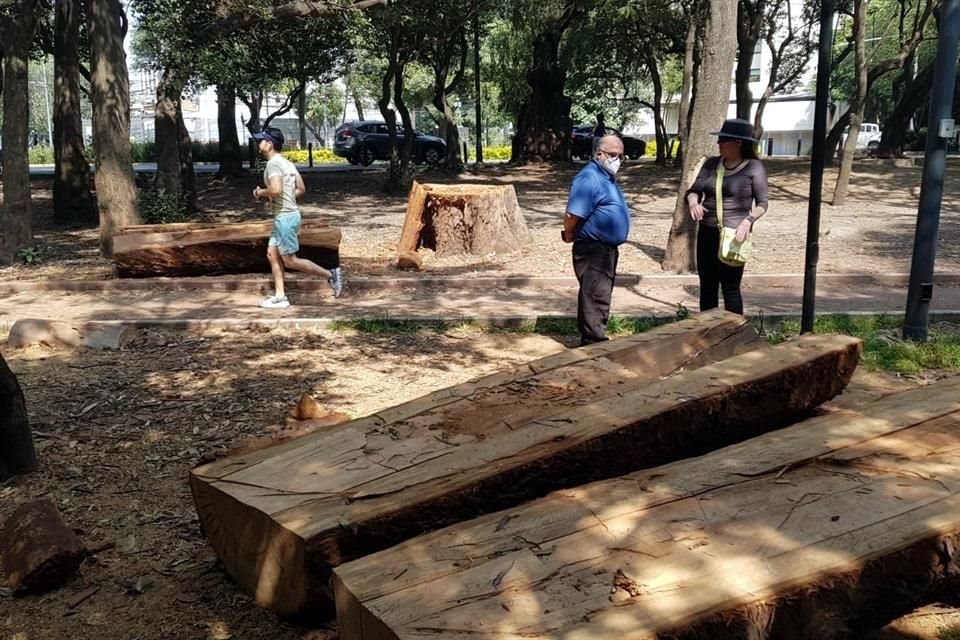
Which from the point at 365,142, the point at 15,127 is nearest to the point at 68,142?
the point at 15,127

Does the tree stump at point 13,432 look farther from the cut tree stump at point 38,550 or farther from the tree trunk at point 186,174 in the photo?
the tree trunk at point 186,174

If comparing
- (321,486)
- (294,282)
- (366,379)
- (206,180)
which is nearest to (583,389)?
(321,486)

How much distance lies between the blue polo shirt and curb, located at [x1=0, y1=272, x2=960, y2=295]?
10.8 ft

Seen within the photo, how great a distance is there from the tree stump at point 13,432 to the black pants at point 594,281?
11.3 ft

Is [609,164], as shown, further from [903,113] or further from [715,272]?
[903,113]

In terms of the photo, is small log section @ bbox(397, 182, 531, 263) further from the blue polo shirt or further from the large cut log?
the large cut log

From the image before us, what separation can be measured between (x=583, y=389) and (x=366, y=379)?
7.96ft

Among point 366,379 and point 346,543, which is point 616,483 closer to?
point 346,543

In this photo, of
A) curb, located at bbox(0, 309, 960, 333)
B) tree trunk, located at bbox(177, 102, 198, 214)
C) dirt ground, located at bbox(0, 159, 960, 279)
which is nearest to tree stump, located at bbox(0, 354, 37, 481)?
curb, located at bbox(0, 309, 960, 333)

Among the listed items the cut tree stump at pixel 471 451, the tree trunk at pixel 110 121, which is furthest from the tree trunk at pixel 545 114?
the cut tree stump at pixel 471 451

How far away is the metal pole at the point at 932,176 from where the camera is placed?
6133 mm

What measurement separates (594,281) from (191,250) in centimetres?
521

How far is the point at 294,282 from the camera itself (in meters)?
8.83

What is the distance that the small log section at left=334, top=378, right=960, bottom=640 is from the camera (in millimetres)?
2080
